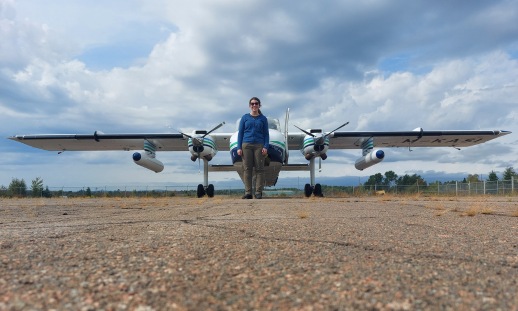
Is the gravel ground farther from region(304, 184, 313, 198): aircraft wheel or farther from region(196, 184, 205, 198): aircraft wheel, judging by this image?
region(196, 184, 205, 198): aircraft wheel

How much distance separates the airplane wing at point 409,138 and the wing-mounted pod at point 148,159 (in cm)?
706

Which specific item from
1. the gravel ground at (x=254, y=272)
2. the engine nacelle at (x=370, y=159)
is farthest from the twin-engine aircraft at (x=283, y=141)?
the gravel ground at (x=254, y=272)

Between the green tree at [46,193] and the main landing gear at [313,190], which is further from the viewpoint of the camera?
the green tree at [46,193]

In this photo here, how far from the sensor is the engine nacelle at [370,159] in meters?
17.2

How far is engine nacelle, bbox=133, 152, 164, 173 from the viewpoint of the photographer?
17.5 meters

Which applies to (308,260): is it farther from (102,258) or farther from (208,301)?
(102,258)

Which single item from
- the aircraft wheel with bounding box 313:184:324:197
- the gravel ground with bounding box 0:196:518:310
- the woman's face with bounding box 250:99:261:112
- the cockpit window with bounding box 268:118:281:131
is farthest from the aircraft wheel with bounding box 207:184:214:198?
the gravel ground with bounding box 0:196:518:310

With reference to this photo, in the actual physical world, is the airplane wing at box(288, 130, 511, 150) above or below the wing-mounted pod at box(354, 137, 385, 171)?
above

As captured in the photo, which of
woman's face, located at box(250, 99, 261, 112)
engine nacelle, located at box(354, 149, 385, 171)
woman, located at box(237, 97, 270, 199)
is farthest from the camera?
engine nacelle, located at box(354, 149, 385, 171)

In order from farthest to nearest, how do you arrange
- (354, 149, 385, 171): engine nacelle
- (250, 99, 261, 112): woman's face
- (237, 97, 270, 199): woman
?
(354, 149, 385, 171): engine nacelle < (237, 97, 270, 199): woman < (250, 99, 261, 112): woman's face

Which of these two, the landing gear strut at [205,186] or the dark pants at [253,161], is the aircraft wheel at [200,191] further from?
the dark pants at [253,161]

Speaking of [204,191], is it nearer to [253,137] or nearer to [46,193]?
[253,137]

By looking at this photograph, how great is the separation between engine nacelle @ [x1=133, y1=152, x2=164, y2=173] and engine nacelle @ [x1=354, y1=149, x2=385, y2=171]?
10189 millimetres

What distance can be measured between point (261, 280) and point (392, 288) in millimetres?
510
